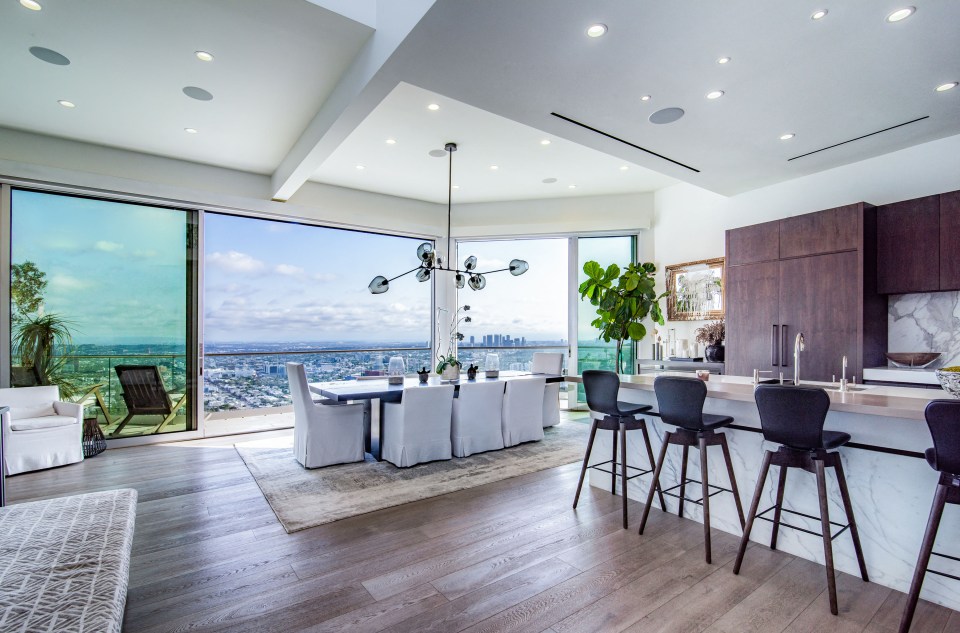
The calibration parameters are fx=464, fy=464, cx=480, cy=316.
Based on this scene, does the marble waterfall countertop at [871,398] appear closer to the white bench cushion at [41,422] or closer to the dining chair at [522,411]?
the dining chair at [522,411]

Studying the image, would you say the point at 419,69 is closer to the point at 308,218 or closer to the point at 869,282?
the point at 308,218

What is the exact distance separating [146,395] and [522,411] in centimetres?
436

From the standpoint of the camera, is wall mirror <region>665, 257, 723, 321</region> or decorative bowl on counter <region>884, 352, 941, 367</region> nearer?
decorative bowl on counter <region>884, 352, 941, 367</region>

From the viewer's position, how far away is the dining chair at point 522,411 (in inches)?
199

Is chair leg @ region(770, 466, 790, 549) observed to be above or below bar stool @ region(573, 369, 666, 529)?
below

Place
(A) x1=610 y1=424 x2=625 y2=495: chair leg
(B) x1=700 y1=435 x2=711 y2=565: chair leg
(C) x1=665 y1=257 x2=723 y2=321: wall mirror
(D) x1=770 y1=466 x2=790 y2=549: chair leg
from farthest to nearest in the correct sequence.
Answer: (C) x1=665 y1=257 x2=723 y2=321: wall mirror
(A) x1=610 y1=424 x2=625 y2=495: chair leg
(B) x1=700 y1=435 x2=711 y2=565: chair leg
(D) x1=770 y1=466 x2=790 y2=549: chair leg

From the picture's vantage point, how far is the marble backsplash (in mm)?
4055

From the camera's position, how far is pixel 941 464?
75.0 inches

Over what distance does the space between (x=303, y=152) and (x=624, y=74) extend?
3.20 m

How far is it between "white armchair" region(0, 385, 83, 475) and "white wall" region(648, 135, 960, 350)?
7.08 m

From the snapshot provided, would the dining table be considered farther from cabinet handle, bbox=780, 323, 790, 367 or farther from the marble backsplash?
the marble backsplash

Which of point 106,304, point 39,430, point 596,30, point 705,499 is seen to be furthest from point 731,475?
point 106,304

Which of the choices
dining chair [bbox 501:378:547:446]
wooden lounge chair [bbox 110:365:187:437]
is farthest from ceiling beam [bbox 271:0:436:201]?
dining chair [bbox 501:378:547:446]

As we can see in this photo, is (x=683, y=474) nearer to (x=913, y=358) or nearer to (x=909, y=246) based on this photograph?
(x=913, y=358)
